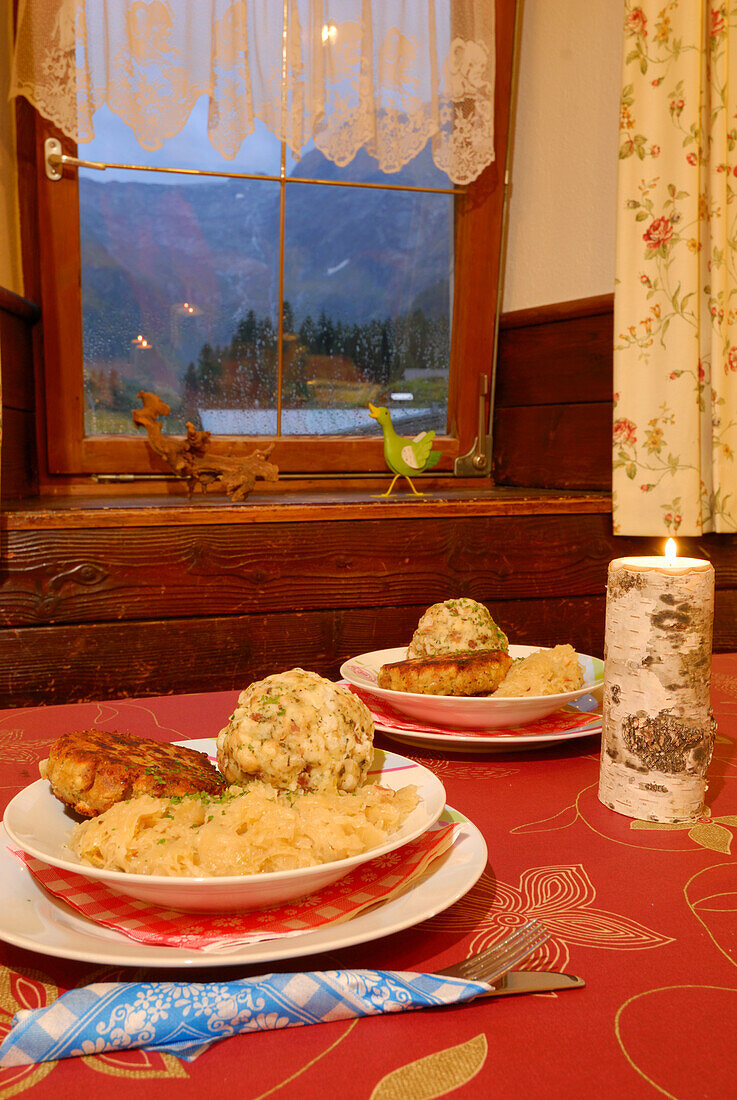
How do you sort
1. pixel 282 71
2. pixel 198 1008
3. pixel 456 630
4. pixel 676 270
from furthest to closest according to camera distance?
1. pixel 282 71
2. pixel 676 270
3. pixel 456 630
4. pixel 198 1008

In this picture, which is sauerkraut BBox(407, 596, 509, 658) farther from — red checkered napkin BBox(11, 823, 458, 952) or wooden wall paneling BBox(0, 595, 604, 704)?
wooden wall paneling BBox(0, 595, 604, 704)

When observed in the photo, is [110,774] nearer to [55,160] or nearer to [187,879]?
[187,879]

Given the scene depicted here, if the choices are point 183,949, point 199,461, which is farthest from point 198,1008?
point 199,461

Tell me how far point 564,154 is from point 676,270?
23.8 inches

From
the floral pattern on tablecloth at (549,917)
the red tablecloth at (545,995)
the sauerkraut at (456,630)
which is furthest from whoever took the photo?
the sauerkraut at (456,630)

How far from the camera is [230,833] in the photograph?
0.54 meters

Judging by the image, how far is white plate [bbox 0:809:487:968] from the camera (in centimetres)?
47

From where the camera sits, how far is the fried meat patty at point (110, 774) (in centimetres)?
60

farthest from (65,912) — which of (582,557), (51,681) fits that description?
(582,557)

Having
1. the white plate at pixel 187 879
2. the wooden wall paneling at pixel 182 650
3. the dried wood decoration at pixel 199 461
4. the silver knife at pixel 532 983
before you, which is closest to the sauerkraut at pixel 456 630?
the white plate at pixel 187 879

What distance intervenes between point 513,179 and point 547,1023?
8.66 feet

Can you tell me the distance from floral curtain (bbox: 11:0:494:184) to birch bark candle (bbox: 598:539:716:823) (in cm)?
188

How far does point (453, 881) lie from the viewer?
56cm

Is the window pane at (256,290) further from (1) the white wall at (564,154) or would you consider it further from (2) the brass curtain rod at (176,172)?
(1) the white wall at (564,154)
